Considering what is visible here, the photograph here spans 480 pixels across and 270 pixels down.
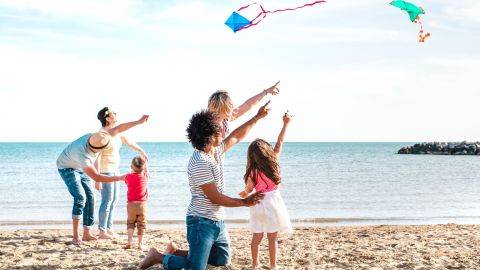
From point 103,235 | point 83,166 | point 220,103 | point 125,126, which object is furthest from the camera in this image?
point 103,235

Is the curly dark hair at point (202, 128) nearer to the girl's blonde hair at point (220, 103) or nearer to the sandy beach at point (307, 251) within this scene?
the girl's blonde hair at point (220, 103)

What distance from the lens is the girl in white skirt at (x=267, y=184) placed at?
5.68 metres

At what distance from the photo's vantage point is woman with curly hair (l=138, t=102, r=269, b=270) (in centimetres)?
480

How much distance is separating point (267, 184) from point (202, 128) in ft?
4.17

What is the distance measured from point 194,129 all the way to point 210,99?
603mm

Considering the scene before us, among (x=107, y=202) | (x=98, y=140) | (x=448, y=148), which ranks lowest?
(x=107, y=202)

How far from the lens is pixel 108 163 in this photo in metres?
7.63

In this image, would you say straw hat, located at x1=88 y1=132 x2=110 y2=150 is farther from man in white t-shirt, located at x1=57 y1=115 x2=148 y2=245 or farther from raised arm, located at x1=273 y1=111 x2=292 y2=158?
raised arm, located at x1=273 y1=111 x2=292 y2=158

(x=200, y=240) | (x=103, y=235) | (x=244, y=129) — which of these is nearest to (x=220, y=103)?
(x=244, y=129)

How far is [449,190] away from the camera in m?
20.5

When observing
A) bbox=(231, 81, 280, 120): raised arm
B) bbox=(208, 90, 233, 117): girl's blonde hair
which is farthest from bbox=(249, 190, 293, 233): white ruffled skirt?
bbox=(208, 90, 233, 117): girl's blonde hair

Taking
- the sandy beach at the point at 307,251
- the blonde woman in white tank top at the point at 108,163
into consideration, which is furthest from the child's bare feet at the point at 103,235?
the sandy beach at the point at 307,251

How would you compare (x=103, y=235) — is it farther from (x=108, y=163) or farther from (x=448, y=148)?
(x=448, y=148)

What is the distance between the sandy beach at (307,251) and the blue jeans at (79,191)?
16.6 inches
